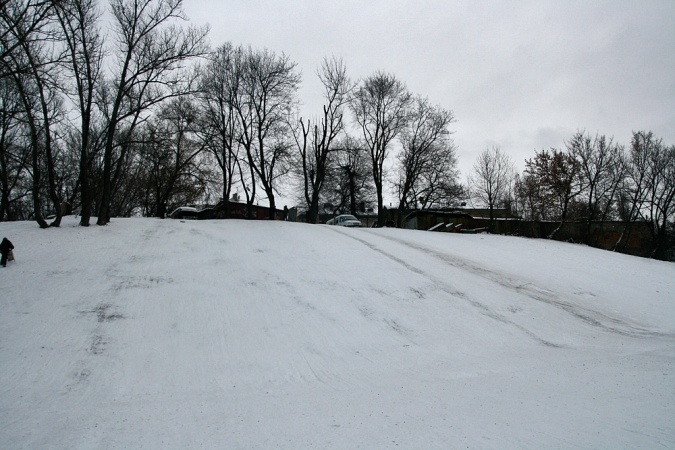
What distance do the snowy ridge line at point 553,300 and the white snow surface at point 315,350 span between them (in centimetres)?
8

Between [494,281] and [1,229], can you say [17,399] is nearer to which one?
[494,281]

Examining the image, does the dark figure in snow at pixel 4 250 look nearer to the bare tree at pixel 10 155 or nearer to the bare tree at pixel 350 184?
the bare tree at pixel 10 155

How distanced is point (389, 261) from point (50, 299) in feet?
30.1

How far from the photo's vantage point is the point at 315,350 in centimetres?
730

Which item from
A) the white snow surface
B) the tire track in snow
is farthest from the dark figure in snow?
the tire track in snow

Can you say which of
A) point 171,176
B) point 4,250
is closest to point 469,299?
point 4,250

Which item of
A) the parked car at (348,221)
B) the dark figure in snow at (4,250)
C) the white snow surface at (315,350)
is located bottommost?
the white snow surface at (315,350)

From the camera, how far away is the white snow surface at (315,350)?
457 cm

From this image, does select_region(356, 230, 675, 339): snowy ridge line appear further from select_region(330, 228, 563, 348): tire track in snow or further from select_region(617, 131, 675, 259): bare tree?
select_region(617, 131, 675, 259): bare tree

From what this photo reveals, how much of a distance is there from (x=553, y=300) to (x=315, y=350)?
24.0 feet

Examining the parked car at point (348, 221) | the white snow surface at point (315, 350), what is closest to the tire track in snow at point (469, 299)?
the white snow surface at point (315, 350)

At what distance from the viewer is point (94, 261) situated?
10906mm

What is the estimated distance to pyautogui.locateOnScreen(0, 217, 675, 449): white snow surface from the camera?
457 centimetres

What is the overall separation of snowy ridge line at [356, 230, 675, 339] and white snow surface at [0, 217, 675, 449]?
8 cm
